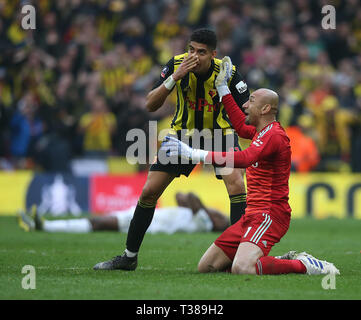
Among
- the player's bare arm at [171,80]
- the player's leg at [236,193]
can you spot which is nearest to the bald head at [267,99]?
the player's bare arm at [171,80]

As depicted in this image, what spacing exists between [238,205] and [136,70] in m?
10.3

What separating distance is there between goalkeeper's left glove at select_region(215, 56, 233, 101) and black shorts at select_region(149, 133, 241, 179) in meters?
0.45

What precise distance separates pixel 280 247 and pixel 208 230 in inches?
82.5

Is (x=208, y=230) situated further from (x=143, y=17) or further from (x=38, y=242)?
(x=143, y=17)

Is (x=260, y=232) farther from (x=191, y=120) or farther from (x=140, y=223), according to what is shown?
(x=191, y=120)

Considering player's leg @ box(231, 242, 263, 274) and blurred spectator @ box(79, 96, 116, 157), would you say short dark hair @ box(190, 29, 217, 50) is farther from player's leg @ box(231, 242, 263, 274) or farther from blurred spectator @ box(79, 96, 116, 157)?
blurred spectator @ box(79, 96, 116, 157)

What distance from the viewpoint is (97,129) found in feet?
53.1

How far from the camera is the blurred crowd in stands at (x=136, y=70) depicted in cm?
1616

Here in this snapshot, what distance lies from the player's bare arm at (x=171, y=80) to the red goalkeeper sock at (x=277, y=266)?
1725 millimetres

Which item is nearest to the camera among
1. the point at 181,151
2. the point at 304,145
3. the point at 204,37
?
the point at 181,151

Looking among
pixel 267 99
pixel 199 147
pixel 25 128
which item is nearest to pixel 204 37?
pixel 267 99

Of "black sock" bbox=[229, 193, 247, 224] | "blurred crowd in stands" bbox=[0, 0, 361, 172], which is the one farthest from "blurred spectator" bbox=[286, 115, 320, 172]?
"black sock" bbox=[229, 193, 247, 224]

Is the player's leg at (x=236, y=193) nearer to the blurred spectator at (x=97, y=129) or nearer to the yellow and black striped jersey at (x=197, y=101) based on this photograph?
the yellow and black striped jersey at (x=197, y=101)
